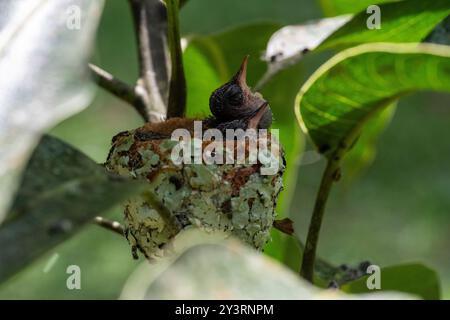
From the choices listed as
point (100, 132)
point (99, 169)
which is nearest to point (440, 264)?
point (100, 132)

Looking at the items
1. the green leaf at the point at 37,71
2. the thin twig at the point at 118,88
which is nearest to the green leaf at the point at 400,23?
the thin twig at the point at 118,88

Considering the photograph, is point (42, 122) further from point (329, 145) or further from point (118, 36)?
point (118, 36)

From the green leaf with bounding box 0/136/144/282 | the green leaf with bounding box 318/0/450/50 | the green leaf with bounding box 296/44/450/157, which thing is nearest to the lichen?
the green leaf with bounding box 296/44/450/157

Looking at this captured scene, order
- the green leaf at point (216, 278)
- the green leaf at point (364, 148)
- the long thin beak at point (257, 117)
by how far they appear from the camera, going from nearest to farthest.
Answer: the green leaf at point (216, 278)
the long thin beak at point (257, 117)
the green leaf at point (364, 148)

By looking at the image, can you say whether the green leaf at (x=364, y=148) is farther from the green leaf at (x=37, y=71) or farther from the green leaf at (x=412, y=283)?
the green leaf at (x=37, y=71)

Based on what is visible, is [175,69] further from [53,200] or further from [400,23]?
[53,200]

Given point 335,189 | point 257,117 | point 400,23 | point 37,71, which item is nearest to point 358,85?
point 400,23

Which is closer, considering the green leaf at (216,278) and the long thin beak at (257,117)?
the green leaf at (216,278)
